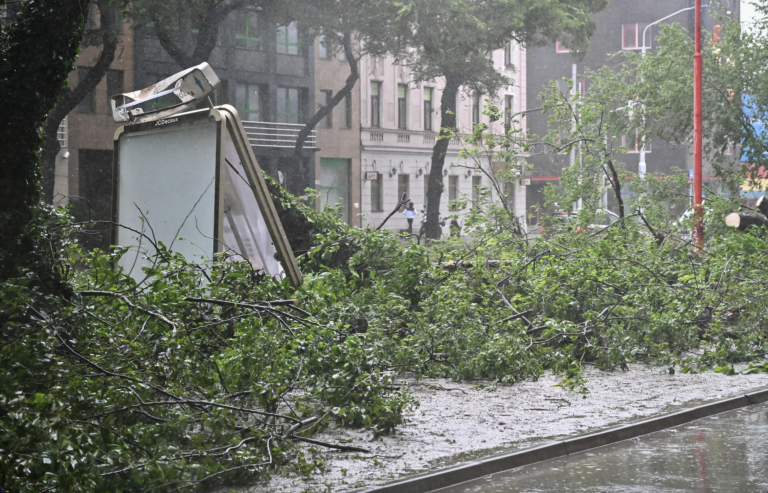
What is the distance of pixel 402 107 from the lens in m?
47.0

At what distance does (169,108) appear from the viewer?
1007cm

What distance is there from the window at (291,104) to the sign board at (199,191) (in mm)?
30258

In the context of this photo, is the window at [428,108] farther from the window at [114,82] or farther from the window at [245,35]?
the window at [114,82]

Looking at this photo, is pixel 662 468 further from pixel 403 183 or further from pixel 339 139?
pixel 403 183

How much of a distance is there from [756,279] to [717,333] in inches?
49.9

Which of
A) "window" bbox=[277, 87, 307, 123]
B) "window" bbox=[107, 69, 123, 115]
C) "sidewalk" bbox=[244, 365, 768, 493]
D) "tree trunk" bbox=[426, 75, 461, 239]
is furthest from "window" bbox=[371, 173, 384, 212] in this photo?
"sidewalk" bbox=[244, 365, 768, 493]

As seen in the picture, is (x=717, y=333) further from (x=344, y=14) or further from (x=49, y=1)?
(x=344, y=14)

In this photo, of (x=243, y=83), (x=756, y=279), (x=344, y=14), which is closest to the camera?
(x=756, y=279)

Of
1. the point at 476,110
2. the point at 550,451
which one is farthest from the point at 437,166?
the point at 550,451

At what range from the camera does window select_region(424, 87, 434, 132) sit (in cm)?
4762

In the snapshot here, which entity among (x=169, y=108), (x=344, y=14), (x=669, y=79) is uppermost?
(x=344, y=14)

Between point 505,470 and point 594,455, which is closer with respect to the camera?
point 505,470

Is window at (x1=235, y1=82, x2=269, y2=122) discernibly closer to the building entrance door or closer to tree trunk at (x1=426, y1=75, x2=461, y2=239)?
the building entrance door

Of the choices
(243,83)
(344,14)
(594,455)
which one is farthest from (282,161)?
(594,455)
